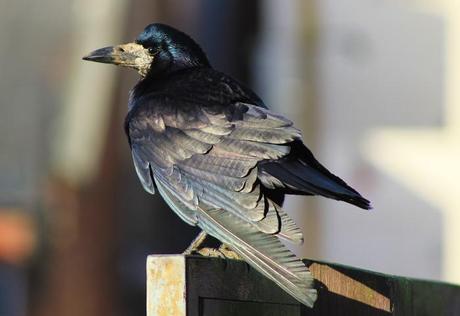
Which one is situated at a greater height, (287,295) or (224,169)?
(224,169)

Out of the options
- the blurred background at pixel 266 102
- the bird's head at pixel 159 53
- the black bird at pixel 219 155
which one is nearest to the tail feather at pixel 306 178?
the black bird at pixel 219 155

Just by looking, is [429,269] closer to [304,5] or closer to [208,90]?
[304,5]

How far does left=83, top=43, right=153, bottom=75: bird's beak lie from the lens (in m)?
4.36

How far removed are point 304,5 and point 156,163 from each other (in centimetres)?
607

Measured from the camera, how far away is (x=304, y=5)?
9.85 metres

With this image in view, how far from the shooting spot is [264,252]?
124 inches

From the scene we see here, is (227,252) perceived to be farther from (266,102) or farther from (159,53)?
(266,102)

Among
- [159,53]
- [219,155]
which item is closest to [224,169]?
[219,155]

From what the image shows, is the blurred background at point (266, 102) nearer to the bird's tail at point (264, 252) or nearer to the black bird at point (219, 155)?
the black bird at point (219, 155)

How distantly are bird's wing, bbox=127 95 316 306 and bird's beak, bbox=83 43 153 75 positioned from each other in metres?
0.30

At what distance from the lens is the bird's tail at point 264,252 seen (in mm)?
2947

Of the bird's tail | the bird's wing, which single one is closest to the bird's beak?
the bird's wing

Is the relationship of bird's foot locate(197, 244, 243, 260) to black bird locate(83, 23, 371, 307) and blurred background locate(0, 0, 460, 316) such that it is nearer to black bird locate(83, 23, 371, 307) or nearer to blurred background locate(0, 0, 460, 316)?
black bird locate(83, 23, 371, 307)

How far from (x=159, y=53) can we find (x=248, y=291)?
1573 mm
